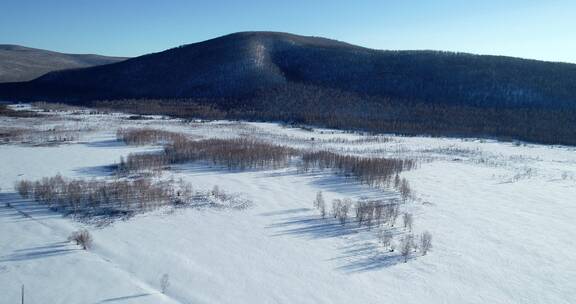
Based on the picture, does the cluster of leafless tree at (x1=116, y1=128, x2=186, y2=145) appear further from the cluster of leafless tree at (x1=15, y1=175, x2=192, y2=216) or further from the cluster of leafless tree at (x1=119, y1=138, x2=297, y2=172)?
the cluster of leafless tree at (x1=15, y1=175, x2=192, y2=216)

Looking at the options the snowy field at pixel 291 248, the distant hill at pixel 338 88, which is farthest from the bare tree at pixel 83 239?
the distant hill at pixel 338 88

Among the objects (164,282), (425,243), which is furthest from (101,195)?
(425,243)

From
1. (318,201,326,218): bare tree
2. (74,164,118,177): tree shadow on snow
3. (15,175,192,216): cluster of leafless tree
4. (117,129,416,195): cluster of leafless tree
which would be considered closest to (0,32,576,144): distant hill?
(117,129,416,195): cluster of leafless tree

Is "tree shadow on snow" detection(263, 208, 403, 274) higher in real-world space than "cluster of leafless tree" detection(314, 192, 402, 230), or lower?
lower

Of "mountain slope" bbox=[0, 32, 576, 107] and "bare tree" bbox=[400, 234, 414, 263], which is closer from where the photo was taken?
"bare tree" bbox=[400, 234, 414, 263]

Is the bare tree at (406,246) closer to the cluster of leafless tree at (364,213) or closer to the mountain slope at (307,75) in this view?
the cluster of leafless tree at (364,213)

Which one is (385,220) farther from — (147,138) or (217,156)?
(147,138)
